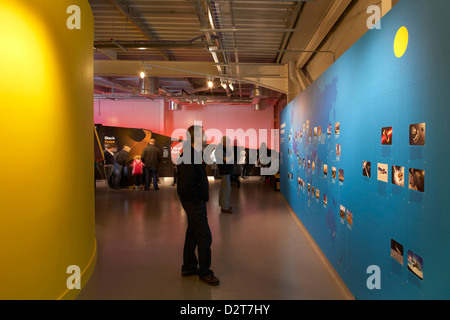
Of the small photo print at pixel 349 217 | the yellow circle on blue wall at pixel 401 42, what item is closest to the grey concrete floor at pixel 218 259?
the small photo print at pixel 349 217

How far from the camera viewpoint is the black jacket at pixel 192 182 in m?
3.12

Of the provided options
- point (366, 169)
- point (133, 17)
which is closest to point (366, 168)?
point (366, 169)

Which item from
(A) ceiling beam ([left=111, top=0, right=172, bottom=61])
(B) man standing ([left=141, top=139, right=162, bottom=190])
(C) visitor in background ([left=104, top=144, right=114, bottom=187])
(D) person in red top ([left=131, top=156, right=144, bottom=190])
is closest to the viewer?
(A) ceiling beam ([left=111, top=0, right=172, bottom=61])

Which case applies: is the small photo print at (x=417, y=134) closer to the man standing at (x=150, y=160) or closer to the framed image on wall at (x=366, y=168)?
the framed image on wall at (x=366, y=168)

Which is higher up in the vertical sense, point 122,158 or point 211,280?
point 122,158

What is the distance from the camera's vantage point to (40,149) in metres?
2.41

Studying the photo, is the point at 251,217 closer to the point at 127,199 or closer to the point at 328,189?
the point at 328,189

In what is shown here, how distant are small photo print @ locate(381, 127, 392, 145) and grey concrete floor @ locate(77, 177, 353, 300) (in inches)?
59.4

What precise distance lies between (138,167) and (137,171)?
14 centimetres

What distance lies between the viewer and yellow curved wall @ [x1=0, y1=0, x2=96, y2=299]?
83.4 inches

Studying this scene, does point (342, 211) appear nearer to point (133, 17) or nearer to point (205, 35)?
point (205, 35)

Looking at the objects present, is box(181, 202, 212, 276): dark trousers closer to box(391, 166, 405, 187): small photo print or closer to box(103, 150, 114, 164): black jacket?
box(391, 166, 405, 187): small photo print

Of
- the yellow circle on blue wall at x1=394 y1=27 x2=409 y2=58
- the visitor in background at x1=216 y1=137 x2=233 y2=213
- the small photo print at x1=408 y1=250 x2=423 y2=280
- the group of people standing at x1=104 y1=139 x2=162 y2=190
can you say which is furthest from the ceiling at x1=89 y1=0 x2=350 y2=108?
the small photo print at x1=408 y1=250 x2=423 y2=280
